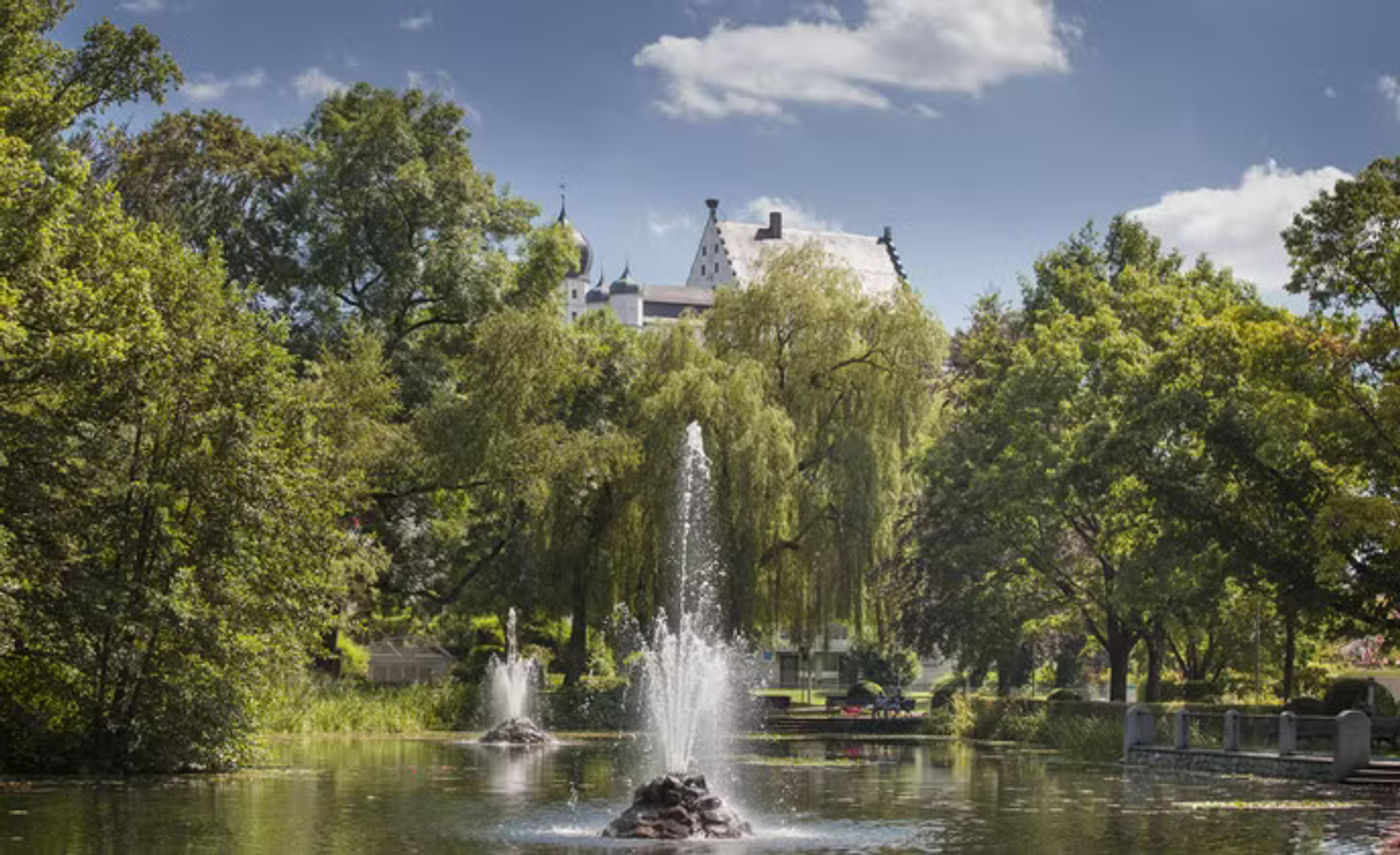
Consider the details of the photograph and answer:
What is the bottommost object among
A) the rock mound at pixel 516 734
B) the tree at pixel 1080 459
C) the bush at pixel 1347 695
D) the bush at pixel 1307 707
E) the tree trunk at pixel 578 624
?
the rock mound at pixel 516 734

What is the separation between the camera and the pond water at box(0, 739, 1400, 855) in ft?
62.2

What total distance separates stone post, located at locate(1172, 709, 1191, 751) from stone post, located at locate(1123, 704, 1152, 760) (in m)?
1.34

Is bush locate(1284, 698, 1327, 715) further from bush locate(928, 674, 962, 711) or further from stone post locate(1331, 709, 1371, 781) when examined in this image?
bush locate(928, 674, 962, 711)

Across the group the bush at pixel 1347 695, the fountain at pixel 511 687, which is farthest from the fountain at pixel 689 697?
the bush at pixel 1347 695

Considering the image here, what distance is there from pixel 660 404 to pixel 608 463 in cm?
284

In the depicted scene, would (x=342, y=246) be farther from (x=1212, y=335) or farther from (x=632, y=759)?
(x=1212, y=335)

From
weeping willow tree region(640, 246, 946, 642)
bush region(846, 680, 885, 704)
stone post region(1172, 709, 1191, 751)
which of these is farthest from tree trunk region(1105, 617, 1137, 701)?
bush region(846, 680, 885, 704)

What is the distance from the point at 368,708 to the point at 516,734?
18.4 feet

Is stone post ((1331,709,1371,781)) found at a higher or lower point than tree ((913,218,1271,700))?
lower

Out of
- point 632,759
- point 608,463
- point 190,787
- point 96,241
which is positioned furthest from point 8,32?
point 608,463

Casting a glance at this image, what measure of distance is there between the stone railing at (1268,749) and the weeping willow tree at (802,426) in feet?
33.5

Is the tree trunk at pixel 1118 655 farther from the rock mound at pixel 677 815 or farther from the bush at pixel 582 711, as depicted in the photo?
the rock mound at pixel 677 815

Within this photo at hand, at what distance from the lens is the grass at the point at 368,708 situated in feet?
141

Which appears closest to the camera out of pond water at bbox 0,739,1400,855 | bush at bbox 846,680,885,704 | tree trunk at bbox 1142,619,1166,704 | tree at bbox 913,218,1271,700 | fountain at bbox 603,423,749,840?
pond water at bbox 0,739,1400,855
